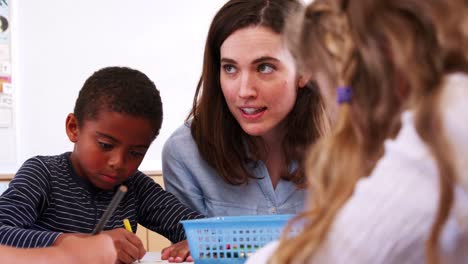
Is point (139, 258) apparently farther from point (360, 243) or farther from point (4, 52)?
point (4, 52)

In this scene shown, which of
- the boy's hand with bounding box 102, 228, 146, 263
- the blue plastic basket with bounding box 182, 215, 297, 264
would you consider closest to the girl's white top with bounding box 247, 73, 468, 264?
the blue plastic basket with bounding box 182, 215, 297, 264

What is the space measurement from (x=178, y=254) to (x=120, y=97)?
417 mm

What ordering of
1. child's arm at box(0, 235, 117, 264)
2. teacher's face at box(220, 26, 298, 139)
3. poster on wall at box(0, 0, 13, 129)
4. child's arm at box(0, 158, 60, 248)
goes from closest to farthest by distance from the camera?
child's arm at box(0, 235, 117, 264) → child's arm at box(0, 158, 60, 248) → teacher's face at box(220, 26, 298, 139) → poster on wall at box(0, 0, 13, 129)

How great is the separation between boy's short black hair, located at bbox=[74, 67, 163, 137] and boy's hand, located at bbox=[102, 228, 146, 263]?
32 centimetres

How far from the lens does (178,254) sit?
128 centimetres

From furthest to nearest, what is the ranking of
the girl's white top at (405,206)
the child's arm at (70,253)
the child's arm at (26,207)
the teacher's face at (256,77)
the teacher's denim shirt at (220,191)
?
1. the teacher's denim shirt at (220,191)
2. the teacher's face at (256,77)
3. the child's arm at (26,207)
4. the child's arm at (70,253)
5. the girl's white top at (405,206)

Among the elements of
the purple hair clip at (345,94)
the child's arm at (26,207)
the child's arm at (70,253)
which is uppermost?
the purple hair clip at (345,94)

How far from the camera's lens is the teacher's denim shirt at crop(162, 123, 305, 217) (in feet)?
5.26

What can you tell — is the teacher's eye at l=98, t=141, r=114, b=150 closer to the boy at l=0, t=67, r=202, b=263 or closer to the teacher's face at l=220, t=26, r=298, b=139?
the boy at l=0, t=67, r=202, b=263

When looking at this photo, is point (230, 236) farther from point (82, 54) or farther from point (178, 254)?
point (82, 54)

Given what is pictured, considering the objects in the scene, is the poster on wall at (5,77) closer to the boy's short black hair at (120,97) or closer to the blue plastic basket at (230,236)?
the boy's short black hair at (120,97)

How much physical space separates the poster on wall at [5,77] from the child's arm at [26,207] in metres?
1.50

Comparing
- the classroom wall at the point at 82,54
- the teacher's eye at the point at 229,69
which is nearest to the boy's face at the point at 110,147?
the teacher's eye at the point at 229,69

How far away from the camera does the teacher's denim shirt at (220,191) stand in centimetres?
160
